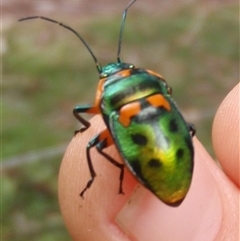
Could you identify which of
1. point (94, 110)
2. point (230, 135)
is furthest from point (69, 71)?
point (94, 110)

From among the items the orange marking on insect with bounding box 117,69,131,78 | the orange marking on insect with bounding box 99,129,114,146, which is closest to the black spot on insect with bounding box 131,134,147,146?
the orange marking on insect with bounding box 99,129,114,146

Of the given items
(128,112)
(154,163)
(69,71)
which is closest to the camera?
(154,163)

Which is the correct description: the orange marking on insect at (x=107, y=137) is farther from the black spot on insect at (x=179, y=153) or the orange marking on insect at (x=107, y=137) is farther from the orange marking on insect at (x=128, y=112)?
the black spot on insect at (x=179, y=153)

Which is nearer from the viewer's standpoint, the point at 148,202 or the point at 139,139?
the point at 139,139

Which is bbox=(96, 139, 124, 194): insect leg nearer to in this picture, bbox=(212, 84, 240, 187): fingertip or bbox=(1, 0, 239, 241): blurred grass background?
bbox=(212, 84, 240, 187): fingertip

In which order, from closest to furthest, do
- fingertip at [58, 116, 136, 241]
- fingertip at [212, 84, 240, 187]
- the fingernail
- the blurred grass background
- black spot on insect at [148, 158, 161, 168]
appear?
black spot on insect at [148, 158, 161, 168] → the fingernail → fingertip at [58, 116, 136, 241] → fingertip at [212, 84, 240, 187] → the blurred grass background

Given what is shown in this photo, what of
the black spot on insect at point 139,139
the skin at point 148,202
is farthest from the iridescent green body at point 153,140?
the skin at point 148,202

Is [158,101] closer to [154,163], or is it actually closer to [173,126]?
[173,126]
